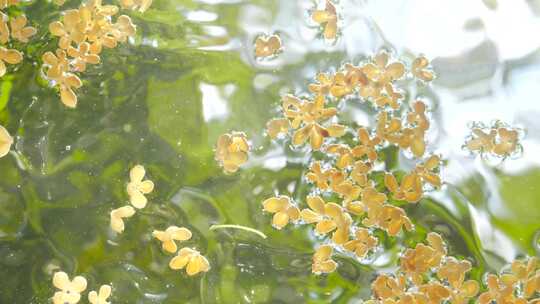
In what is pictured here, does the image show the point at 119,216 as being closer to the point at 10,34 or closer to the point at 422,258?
the point at 10,34

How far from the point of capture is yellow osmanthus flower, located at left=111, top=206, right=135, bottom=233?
2.73ft

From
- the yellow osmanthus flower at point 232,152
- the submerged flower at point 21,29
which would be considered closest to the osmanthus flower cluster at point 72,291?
the yellow osmanthus flower at point 232,152

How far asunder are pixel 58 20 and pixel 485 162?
70 centimetres

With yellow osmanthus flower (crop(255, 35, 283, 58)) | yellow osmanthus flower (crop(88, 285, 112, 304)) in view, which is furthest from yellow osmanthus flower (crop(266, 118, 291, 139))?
yellow osmanthus flower (crop(88, 285, 112, 304))

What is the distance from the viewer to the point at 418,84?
2.74 ft

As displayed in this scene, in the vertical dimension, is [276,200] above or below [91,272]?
above

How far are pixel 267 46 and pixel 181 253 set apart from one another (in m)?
0.35

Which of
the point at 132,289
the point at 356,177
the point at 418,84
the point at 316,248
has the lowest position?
the point at 132,289

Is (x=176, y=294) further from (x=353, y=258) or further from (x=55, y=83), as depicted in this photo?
(x=55, y=83)

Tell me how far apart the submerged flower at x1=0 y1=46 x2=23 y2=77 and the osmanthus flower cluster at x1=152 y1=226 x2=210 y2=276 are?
34cm

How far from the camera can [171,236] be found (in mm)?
830

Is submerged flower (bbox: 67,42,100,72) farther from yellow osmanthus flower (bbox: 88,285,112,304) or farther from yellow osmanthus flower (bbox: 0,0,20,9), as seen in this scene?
yellow osmanthus flower (bbox: 88,285,112,304)

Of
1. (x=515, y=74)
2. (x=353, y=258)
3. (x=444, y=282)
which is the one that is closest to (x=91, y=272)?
(x=353, y=258)

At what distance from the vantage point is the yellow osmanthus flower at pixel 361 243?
2.66 feet
